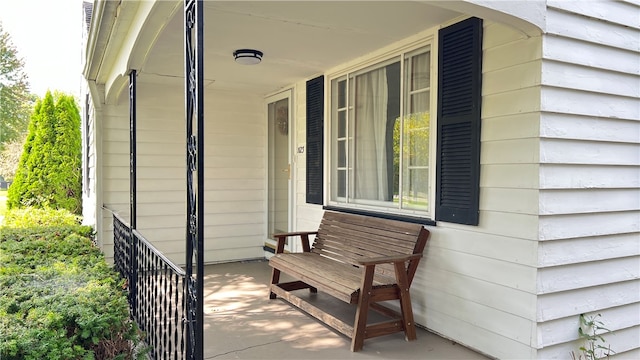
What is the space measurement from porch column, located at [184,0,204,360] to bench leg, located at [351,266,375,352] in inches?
53.0

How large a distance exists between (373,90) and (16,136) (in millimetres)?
20663

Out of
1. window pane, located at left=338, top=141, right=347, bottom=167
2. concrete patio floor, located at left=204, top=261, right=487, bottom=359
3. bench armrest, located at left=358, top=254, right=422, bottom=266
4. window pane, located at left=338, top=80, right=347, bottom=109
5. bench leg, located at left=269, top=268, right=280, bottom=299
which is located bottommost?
concrete patio floor, located at left=204, top=261, right=487, bottom=359

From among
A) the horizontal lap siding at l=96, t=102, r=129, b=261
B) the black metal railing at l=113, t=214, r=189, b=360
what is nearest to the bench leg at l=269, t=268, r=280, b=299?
the black metal railing at l=113, t=214, r=189, b=360

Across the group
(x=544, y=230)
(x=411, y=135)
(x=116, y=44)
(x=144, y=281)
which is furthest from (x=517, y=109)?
(x=116, y=44)

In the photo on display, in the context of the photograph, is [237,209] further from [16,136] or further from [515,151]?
[16,136]

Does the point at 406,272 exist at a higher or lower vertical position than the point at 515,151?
lower

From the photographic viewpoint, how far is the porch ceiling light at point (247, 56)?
3.87 meters

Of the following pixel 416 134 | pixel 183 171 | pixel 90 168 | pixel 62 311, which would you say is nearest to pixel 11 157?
pixel 90 168

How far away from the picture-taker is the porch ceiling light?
152 inches

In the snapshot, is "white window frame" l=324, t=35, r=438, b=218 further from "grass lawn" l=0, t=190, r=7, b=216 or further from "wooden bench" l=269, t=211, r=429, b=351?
"grass lawn" l=0, t=190, r=7, b=216

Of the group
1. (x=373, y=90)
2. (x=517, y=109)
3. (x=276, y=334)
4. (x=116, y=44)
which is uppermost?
(x=116, y=44)

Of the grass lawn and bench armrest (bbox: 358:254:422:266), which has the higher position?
bench armrest (bbox: 358:254:422:266)

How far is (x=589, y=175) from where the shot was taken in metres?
2.86

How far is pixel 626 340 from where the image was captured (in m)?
3.12
